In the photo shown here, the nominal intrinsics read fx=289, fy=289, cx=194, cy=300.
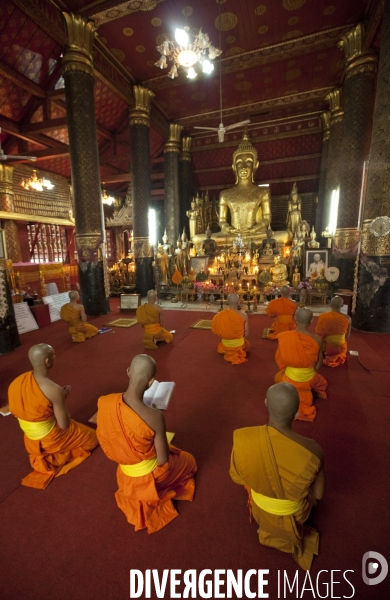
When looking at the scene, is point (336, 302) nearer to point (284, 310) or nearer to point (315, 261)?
point (284, 310)

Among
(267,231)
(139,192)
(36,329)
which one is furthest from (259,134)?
(36,329)

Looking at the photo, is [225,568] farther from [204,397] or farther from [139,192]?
[139,192]

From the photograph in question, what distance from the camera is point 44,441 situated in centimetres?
231

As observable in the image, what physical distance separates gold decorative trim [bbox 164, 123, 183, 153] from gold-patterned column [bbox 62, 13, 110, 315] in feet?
18.6

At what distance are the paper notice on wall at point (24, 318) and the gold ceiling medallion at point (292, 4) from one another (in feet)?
32.0

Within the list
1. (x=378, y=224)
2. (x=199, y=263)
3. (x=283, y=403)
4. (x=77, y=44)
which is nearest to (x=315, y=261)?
(x=378, y=224)

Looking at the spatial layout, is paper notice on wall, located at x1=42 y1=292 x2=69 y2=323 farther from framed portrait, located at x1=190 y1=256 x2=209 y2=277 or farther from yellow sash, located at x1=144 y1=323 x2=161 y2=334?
framed portrait, located at x1=190 y1=256 x2=209 y2=277

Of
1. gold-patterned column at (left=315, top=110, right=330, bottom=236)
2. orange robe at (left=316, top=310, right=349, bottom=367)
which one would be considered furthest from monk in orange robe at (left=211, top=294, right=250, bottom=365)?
gold-patterned column at (left=315, top=110, right=330, bottom=236)

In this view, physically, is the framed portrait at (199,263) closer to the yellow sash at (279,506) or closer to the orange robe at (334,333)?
the orange robe at (334,333)

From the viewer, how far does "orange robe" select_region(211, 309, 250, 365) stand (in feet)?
14.0

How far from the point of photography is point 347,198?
817 centimetres

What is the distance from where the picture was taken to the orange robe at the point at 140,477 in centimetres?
173

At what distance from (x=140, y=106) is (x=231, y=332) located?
379 inches

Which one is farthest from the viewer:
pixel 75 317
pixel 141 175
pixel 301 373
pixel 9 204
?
pixel 9 204
